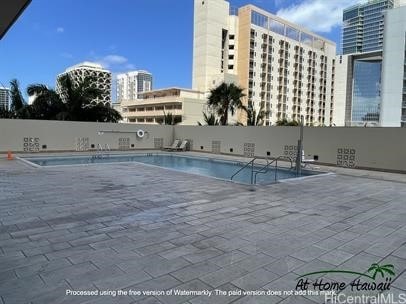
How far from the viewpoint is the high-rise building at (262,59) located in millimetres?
58125

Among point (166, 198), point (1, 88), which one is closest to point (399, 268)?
point (166, 198)

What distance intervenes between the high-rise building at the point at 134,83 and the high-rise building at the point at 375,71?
54.4 m

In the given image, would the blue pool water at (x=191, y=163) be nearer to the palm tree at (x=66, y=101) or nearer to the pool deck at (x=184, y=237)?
the pool deck at (x=184, y=237)

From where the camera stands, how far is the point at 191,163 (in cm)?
1503

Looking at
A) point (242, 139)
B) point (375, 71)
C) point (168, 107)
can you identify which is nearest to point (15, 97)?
point (242, 139)

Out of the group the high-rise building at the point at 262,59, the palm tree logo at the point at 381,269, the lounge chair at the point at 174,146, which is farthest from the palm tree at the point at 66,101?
the high-rise building at the point at 262,59

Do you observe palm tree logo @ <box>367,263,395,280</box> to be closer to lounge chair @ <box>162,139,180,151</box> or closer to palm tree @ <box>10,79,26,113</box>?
lounge chair @ <box>162,139,180,151</box>

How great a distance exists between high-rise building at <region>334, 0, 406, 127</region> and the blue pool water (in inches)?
1158

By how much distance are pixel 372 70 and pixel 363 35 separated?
16.2 m

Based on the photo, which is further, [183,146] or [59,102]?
[59,102]

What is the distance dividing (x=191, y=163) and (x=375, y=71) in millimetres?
67261

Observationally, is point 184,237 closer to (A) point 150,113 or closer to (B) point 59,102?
(B) point 59,102

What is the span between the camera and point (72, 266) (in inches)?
121

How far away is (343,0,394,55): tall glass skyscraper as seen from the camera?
245 feet
